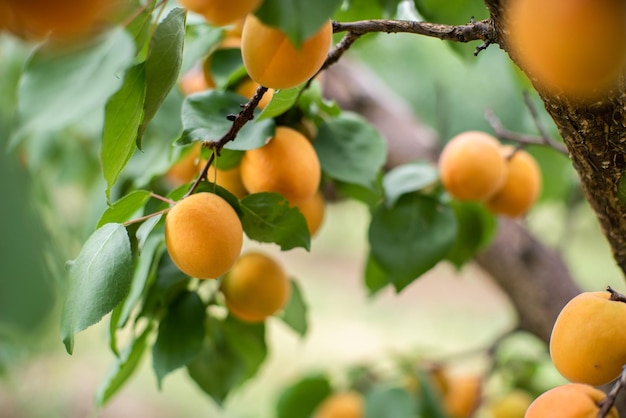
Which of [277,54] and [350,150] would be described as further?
[350,150]

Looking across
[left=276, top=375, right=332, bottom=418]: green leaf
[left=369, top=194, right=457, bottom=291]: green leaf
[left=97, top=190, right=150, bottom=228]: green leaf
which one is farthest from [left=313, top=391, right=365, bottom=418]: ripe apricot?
[left=97, top=190, right=150, bottom=228]: green leaf

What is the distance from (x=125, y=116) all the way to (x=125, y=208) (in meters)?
0.06

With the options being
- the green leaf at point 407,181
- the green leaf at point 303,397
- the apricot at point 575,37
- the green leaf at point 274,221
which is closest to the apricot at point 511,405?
the green leaf at point 303,397

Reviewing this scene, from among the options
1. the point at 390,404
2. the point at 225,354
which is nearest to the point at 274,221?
the point at 225,354

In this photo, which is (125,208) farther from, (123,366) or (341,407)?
(341,407)

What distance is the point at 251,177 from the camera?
0.31 meters

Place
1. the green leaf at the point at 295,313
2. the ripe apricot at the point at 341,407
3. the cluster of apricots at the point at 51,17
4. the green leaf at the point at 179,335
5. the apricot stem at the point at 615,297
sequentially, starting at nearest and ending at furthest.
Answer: the cluster of apricots at the point at 51,17
the apricot stem at the point at 615,297
the green leaf at the point at 179,335
the green leaf at the point at 295,313
the ripe apricot at the point at 341,407

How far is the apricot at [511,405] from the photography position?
580mm

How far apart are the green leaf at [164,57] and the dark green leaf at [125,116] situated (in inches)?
0.6

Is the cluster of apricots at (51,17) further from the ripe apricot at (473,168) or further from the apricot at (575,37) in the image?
the ripe apricot at (473,168)

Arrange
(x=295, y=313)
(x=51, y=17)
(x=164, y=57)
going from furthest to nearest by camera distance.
→ 1. (x=295, y=313)
2. (x=164, y=57)
3. (x=51, y=17)

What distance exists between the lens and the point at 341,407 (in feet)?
1.89

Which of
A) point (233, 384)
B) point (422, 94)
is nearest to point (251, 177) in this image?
point (233, 384)

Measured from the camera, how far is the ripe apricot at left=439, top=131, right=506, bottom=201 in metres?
0.40
